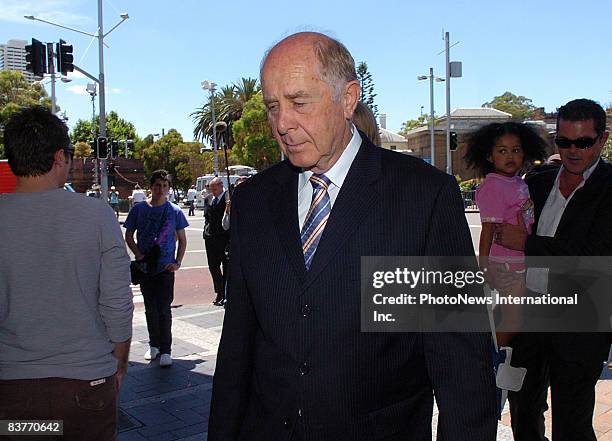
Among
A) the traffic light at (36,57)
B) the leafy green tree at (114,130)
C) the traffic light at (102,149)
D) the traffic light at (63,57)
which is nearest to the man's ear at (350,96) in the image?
the traffic light at (36,57)

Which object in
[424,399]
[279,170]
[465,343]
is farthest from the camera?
[279,170]

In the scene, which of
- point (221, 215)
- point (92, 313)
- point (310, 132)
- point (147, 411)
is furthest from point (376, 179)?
point (221, 215)

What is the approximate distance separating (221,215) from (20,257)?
266 inches

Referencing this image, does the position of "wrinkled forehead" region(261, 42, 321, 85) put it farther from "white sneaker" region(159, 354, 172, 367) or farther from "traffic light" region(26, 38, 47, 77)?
"traffic light" region(26, 38, 47, 77)

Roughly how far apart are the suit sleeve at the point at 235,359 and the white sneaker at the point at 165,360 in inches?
168

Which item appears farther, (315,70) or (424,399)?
(424,399)

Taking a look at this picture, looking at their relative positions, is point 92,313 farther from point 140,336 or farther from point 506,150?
point 140,336

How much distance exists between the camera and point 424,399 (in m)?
1.93

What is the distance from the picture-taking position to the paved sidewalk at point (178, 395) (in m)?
4.40

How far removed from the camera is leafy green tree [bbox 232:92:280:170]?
50.1 m

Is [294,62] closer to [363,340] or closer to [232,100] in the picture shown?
[363,340]

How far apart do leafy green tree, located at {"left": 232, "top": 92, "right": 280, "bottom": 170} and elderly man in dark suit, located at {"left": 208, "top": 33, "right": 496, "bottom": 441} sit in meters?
48.3

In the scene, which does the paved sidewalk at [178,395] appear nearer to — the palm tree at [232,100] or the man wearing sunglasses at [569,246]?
the man wearing sunglasses at [569,246]

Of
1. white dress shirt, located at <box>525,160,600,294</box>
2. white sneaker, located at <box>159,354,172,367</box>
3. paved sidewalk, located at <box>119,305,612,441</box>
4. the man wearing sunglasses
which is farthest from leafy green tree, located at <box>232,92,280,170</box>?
the man wearing sunglasses
